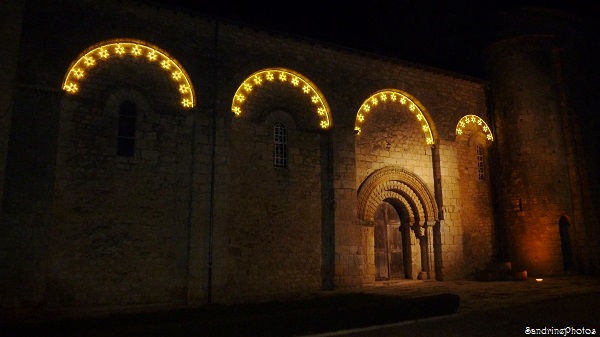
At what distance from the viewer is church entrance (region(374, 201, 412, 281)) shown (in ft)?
49.2

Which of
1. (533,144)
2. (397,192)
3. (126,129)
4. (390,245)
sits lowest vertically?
(390,245)

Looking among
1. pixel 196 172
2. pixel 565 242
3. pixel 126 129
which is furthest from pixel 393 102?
pixel 126 129

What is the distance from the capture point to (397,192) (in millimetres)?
15398

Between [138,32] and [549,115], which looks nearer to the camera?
[138,32]

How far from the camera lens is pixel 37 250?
9.75 meters

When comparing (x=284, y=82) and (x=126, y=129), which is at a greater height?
(x=284, y=82)

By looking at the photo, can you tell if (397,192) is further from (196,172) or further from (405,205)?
(196,172)

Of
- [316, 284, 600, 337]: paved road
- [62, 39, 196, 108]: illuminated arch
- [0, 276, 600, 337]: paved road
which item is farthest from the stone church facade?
[316, 284, 600, 337]: paved road

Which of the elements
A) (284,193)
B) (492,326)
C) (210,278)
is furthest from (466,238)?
(210,278)

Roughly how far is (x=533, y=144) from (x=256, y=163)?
11.1m

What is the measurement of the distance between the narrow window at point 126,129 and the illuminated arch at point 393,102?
705 centimetres

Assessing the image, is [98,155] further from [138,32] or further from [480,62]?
[480,62]

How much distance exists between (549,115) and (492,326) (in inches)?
472

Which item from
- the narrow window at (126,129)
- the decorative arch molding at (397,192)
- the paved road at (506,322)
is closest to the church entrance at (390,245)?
the decorative arch molding at (397,192)
